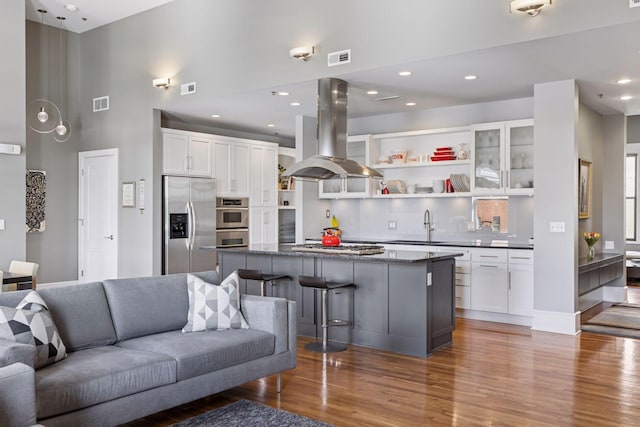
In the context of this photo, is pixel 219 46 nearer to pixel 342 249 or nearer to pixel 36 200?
pixel 342 249

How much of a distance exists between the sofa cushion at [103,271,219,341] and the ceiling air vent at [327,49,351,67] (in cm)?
289

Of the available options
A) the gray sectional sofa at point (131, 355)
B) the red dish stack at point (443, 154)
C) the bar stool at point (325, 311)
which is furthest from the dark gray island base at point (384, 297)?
the red dish stack at point (443, 154)

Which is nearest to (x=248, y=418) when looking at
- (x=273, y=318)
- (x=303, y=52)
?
(x=273, y=318)

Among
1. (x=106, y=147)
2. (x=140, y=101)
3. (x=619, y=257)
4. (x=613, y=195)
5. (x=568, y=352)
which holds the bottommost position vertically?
(x=568, y=352)

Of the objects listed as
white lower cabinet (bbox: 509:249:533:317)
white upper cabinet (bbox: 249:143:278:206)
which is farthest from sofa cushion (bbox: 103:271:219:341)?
white upper cabinet (bbox: 249:143:278:206)

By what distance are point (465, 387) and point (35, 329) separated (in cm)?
286

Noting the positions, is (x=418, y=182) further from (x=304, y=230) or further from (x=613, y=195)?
(x=613, y=195)

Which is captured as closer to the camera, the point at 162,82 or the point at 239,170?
the point at 162,82

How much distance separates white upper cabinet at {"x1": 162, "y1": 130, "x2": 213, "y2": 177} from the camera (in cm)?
792

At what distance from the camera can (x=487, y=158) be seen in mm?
7094

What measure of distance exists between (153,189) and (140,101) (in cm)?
125

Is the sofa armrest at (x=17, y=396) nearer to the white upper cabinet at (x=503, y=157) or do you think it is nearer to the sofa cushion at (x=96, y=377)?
the sofa cushion at (x=96, y=377)

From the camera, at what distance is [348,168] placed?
6.10 metres

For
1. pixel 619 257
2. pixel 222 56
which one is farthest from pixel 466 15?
pixel 619 257
